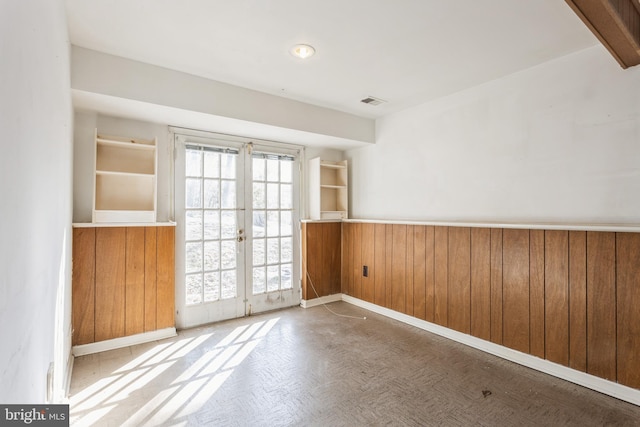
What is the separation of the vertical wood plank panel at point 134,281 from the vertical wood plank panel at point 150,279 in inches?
1.1

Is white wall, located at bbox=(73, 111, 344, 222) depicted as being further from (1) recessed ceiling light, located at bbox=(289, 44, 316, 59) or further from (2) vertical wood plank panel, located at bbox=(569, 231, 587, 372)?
(2) vertical wood plank panel, located at bbox=(569, 231, 587, 372)

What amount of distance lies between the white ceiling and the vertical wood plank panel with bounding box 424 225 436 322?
1.62 m

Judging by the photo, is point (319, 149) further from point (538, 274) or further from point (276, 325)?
point (538, 274)

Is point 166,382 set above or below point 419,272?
below

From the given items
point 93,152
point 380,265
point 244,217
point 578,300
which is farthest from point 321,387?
point 93,152

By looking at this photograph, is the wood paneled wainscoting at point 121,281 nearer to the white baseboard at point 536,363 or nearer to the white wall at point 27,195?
the white wall at point 27,195

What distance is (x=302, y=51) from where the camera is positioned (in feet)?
8.38

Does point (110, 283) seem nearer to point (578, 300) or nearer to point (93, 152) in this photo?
point (93, 152)

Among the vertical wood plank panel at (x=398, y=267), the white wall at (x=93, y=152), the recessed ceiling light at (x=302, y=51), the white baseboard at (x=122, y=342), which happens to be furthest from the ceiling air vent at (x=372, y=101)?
the white baseboard at (x=122, y=342)

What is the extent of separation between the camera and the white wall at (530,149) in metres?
2.39

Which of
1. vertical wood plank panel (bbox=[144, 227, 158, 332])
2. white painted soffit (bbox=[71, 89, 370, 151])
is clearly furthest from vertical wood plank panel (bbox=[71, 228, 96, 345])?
white painted soffit (bbox=[71, 89, 370, 151])

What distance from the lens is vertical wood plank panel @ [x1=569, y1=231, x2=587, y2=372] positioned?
2445mm

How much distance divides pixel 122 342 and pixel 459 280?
344 centimetres

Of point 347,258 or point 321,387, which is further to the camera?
point 347,258
